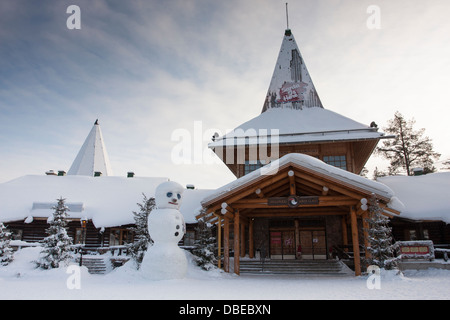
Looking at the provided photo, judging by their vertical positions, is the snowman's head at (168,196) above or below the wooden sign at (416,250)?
above

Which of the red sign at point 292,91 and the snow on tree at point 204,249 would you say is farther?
the red sign at point 292,91

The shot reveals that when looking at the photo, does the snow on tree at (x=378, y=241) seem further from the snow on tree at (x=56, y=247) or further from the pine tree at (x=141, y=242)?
the snow on tree at (x=56, y=247)

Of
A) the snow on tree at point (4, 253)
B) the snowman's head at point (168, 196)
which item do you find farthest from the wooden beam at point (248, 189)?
the snow on tree at point (4, 253)

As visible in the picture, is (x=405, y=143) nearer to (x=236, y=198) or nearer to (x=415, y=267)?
(x=415, y=267)

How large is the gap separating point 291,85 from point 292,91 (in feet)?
1.76

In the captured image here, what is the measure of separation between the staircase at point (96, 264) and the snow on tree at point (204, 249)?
258 inches

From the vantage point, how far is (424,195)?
18172mm

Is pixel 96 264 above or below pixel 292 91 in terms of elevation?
below

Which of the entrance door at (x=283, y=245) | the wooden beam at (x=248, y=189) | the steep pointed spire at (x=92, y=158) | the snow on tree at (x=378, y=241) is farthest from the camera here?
the steep pointed spire at (x=92, y=158)

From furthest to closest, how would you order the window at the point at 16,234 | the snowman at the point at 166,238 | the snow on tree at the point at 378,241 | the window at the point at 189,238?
1. the window at the point at 16,234
2. the window at the point at 189,238
3. the snow on tree at the point at 378,241
4. the snowman at the point at 166,238

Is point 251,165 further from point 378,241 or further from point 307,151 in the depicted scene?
point 378,241

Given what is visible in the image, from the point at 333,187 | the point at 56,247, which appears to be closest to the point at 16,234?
the point at 56,247

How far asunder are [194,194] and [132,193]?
4.73 m

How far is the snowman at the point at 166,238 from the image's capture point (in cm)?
1091
